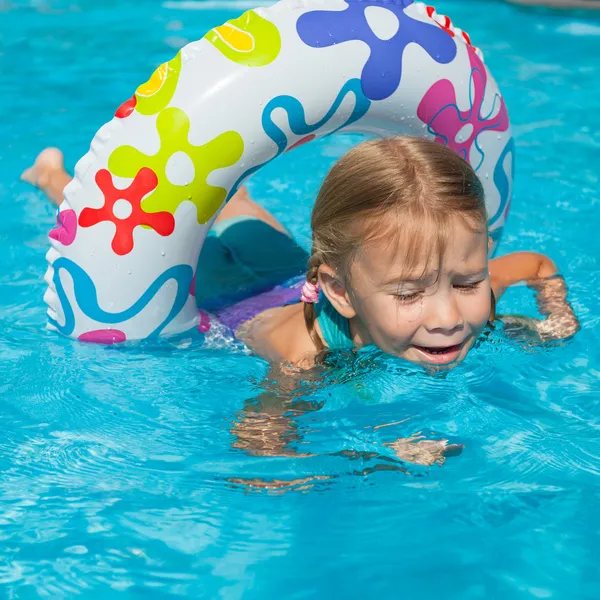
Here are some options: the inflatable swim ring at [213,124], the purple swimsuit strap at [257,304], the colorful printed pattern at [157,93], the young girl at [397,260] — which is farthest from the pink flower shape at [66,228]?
the young girl at [397,260]

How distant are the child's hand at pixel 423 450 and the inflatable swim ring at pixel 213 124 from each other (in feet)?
3.14

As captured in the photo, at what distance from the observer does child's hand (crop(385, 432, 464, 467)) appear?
282 cm

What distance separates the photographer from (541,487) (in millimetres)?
2738

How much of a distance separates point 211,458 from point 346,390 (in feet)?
1.76

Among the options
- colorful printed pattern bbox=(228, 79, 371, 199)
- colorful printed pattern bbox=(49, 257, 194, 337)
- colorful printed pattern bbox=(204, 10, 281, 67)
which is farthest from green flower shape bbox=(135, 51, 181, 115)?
colorful printed pattern bbox=(49, 257, 194, 337)

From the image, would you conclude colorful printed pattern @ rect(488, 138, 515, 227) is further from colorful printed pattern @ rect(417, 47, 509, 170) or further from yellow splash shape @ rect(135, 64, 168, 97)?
yellow splash shape @ rect(135, 64, 168, 97)

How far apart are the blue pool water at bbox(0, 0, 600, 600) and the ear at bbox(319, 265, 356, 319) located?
271mm

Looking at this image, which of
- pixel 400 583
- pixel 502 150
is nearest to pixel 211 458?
pixel 400 583

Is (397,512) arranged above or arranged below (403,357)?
below

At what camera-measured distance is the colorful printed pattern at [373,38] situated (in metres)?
3.12

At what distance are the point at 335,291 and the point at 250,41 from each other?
85cm

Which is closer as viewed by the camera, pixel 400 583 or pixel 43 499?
pixel 400 583

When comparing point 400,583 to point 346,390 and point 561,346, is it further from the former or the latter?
point 561,346

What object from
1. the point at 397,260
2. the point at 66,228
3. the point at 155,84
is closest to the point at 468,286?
the point at 397,260
